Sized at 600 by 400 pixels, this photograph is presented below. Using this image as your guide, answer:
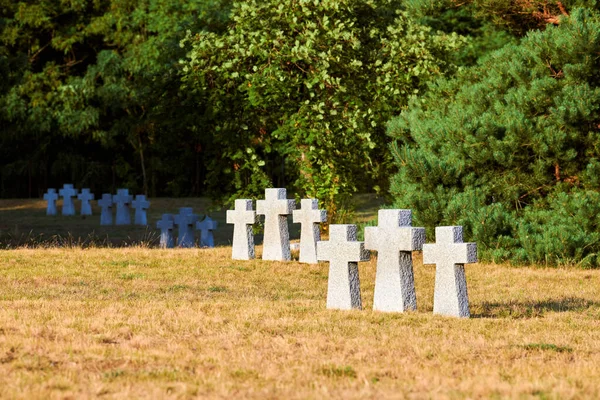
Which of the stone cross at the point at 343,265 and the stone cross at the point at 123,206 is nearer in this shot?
the stone cross at the point at 343,265

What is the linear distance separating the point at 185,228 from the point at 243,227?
510cm

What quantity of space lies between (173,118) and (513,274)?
28.9 feet

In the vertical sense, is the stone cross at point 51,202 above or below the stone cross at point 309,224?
above

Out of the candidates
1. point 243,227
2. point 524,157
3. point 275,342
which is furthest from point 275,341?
point 524,157

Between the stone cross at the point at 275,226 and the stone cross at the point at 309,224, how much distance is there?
227 mm

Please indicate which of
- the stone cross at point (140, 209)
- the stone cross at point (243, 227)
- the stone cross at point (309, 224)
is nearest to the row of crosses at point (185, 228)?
the stone cross at point (243, 227)

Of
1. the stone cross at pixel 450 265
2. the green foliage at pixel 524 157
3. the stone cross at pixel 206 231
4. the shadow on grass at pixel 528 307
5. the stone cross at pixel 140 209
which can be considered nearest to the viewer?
the stone cross at pixel 450 265

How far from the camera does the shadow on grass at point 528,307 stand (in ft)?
39.3

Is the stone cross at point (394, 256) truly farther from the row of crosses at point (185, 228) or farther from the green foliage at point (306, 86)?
the row of crosses at point (185, 228)

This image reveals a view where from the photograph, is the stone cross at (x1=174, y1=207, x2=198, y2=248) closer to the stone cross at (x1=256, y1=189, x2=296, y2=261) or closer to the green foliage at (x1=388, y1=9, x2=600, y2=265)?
the stone cross at (x1=256, y1=189, x2=296, y2=261)

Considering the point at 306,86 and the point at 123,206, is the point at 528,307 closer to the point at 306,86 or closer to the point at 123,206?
the point at 306,86

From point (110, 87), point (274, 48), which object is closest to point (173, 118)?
point (274, 48)

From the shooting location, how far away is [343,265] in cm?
1180

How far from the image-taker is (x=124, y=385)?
A: 771cm
